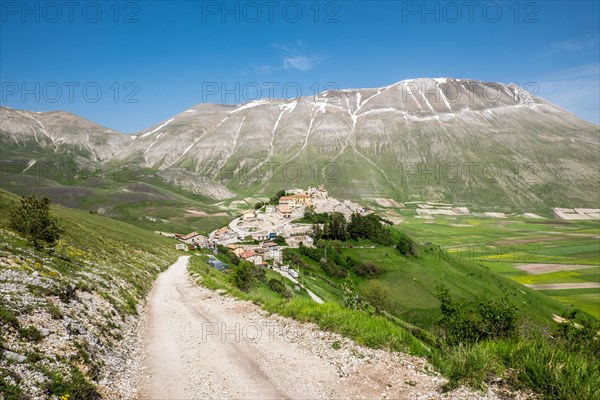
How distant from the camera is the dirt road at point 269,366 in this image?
12727mm

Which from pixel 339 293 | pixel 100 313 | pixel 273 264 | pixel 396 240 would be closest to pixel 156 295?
pixel 100 313

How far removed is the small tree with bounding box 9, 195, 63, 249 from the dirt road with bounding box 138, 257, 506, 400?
15.9 meters

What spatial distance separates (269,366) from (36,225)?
89.9 ft

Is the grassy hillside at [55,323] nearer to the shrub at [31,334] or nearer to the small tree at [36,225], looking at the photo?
the shrub at [31,334]

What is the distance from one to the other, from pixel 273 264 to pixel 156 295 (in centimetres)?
8301

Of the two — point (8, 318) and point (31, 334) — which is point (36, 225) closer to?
point (8, 318)

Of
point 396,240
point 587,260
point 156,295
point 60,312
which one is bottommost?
point 587,260

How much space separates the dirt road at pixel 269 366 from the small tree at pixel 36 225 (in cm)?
1589

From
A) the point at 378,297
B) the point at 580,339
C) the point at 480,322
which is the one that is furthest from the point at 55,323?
the point at 378,297

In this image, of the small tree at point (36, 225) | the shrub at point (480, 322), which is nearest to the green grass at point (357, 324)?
the shrub at point (480, 322)

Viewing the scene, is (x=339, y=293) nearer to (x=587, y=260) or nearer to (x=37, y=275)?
(x=37, y=275)

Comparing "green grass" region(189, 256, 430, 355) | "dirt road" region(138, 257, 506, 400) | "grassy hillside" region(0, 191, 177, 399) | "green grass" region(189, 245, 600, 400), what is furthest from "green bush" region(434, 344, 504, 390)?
"grassy hillside" region(0, 191, 177, 399)

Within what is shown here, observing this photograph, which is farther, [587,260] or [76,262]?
[587,260]

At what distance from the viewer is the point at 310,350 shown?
53.1 feet
